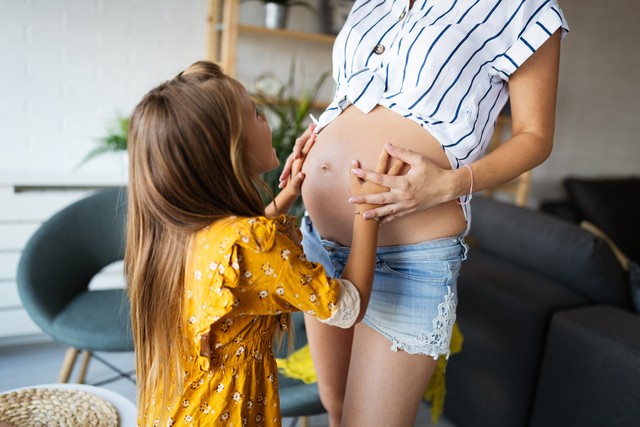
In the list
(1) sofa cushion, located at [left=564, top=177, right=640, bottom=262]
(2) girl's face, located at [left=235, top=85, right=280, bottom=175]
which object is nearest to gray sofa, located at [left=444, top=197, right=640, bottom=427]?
(2) girl's face, located at [left=235, top=85, right=280, bottom=175]

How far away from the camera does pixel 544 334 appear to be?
178 centimetres

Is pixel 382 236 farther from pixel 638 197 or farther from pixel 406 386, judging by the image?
pixel 638 197

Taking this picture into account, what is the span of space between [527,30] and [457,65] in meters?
0.14

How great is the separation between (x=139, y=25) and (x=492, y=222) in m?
1.99

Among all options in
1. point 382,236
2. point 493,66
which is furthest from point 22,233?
point 493,66

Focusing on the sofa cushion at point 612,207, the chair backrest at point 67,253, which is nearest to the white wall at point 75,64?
the chair backrest at point 67,253

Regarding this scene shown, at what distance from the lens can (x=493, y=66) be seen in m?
1.01

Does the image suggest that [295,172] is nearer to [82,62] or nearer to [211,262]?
[211,262]

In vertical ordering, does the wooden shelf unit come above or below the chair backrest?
above

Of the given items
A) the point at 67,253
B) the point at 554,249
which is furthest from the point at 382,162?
the point at 67,253

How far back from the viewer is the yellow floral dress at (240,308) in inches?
34.8

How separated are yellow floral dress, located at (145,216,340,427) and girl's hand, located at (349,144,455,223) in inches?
5.8

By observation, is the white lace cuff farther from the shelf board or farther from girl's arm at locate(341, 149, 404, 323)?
the shelf board

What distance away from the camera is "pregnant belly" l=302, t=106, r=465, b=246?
39.8 inches
